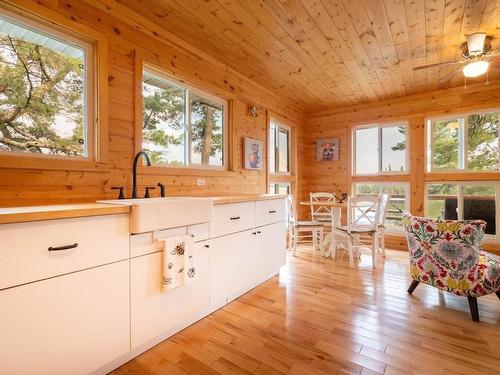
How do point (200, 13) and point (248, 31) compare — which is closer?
point (200, 13)

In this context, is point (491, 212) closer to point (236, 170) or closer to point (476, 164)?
point (476, 164)

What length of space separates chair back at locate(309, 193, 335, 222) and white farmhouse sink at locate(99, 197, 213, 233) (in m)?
2.79

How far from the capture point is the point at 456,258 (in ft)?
6.84

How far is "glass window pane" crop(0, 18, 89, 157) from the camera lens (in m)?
1.62

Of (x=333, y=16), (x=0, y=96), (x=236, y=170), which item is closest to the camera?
(x=0, y=96)

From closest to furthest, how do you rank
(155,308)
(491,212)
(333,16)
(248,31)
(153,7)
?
(155,308), (153,7), (333,16), (248,31), (491,212)

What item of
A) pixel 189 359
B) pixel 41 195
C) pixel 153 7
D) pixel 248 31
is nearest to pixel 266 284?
pixel 189 359

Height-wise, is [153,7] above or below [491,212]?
above

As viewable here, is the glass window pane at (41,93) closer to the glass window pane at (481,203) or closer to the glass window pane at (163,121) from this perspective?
the glass window pane at (163,121)

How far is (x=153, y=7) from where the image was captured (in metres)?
2.11

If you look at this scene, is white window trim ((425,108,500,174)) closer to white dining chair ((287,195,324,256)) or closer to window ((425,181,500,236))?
window ((425,181,500,236))

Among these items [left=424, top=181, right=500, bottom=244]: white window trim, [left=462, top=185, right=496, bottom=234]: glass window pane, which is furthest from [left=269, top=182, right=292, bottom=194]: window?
[left=462, top=185, right=496, bottom=234]: glass window pane

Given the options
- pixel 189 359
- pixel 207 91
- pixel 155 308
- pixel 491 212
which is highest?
pixel 207 91

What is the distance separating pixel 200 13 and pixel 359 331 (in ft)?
9.29
